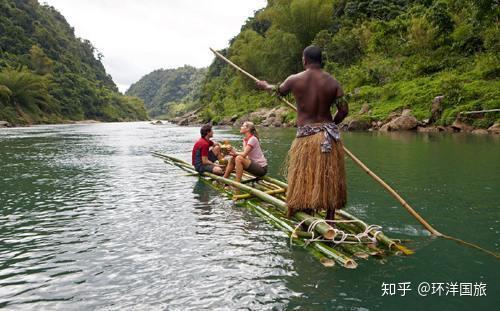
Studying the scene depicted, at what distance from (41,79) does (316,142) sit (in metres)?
89.2

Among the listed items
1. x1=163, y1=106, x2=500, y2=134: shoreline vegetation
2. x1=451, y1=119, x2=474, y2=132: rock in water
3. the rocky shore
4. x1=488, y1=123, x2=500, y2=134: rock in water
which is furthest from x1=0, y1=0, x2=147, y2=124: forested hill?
x1=488, y1=123, x2=500, y2=134: rock in water

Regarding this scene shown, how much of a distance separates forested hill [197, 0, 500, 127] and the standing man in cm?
2322

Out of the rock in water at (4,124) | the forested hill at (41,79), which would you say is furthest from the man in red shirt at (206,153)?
the forested hill at (41,79)

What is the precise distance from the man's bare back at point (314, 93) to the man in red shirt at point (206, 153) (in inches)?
223

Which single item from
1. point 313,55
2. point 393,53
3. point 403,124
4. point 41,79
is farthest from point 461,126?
point 41,79

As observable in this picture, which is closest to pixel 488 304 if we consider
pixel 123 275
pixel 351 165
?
pixel 123 275

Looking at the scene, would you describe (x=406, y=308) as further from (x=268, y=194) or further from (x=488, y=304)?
(x=268, y=194)

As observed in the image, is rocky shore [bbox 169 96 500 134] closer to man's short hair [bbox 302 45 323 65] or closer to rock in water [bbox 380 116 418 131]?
rock in water [bbox 380 116 418 131]

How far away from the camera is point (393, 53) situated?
146 ft

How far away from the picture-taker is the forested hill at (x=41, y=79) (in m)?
75.3

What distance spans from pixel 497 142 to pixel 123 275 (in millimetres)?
18954

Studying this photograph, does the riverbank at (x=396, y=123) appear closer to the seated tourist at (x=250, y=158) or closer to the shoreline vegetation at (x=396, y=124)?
the shoreline vegetation at (x=396, y=124)

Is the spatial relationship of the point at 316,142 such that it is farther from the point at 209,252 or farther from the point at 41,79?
the point at 41,79

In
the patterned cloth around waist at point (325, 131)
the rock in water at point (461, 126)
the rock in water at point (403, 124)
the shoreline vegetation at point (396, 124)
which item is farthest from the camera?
the rock in water at point (403, 124)
